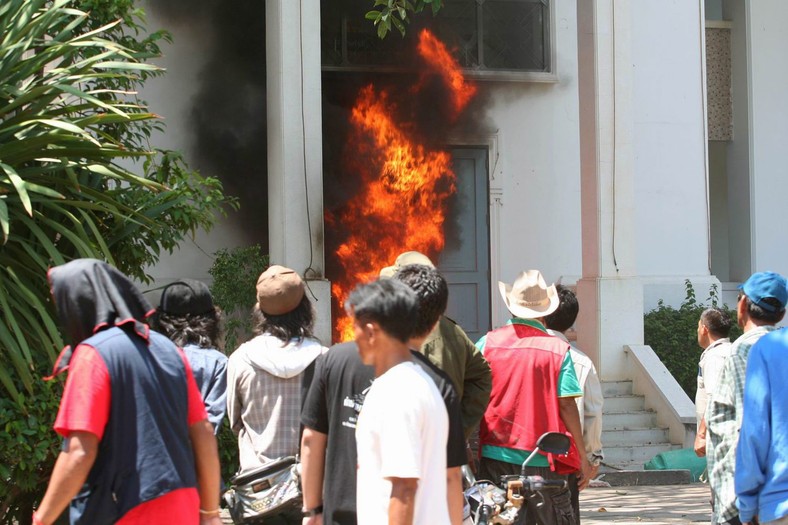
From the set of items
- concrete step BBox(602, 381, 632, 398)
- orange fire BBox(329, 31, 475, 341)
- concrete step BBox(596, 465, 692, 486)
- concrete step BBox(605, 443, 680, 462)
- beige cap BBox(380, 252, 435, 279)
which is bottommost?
concrete step BBox(596, 465, 692, 486)

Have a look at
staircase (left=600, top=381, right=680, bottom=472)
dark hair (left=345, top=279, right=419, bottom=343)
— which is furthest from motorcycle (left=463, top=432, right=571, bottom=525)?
staircase (left=600, top=381, right=680, bottom=472)

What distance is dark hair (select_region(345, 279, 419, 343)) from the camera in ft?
11.3

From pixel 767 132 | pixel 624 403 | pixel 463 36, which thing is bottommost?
pixel 624 403

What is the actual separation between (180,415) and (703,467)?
28.1 ft

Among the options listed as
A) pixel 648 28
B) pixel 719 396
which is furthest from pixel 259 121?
pixel 719 396

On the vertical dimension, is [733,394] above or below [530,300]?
below

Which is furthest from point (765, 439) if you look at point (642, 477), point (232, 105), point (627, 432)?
point (232, 105)

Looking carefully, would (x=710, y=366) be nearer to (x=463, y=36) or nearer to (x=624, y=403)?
(x=624, y=403)

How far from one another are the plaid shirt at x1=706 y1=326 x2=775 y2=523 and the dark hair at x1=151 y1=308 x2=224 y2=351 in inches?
89.2

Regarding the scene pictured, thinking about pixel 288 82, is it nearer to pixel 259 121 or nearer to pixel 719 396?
pixel 259 121

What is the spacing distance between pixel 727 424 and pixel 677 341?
347 inches

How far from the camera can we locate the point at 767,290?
4684 millimetres

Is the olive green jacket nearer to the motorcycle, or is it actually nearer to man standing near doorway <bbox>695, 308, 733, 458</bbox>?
the motorcycle

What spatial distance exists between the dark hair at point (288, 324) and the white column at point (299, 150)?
5.99m
